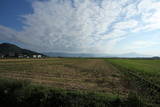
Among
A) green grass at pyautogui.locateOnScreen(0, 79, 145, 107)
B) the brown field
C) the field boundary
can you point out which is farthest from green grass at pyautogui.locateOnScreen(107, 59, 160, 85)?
green grass at pyautogui.locateOnScreen(0, 79, 145, 107)

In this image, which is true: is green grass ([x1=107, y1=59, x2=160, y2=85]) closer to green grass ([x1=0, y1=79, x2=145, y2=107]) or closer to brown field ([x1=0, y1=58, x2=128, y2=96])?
brown field ([x1=0, y1=58, x2=128, y2=96])

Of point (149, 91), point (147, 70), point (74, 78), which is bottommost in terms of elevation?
point (74, 78)

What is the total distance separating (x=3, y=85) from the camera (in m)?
7.87

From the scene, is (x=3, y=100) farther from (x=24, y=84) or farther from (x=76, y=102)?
(x=76, y=102)

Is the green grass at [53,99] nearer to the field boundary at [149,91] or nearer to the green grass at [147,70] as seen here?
the field boundary at [149,91]

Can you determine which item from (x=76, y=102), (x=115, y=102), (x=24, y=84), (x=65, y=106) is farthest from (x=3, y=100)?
(x=115, y=102)

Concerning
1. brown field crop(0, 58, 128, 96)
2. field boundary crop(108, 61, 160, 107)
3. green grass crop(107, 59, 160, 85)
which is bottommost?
brown field crop(0, 58, 128, 96)

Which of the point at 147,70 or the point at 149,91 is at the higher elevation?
the point at 147,70

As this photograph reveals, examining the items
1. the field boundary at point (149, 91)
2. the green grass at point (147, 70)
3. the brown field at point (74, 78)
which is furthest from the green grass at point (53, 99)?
the green grass at point (147, 70)

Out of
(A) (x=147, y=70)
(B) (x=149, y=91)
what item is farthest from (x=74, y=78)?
(A) (x=147, y=70)

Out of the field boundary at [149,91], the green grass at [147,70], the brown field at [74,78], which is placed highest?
the green grass at [147,70]

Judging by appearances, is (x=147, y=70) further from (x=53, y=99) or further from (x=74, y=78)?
(x=53, y=99)

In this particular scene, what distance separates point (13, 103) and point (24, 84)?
1.43 metres

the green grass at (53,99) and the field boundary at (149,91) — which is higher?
the green grass at (53,99)
